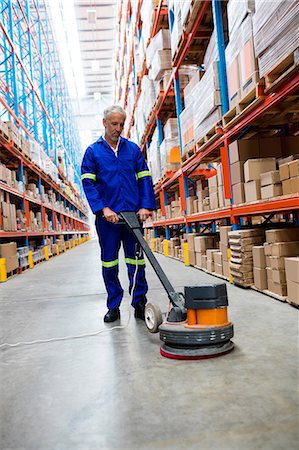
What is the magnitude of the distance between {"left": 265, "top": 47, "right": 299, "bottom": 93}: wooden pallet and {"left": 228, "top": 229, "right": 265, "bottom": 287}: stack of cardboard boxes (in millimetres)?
1480

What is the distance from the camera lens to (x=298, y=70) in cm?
308

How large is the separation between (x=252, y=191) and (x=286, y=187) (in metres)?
0.63

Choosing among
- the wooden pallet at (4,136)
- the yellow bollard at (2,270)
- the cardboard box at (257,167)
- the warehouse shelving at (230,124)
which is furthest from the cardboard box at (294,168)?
the wooden pallet at (4,136)

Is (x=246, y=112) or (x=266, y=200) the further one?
(x=246, y=112)

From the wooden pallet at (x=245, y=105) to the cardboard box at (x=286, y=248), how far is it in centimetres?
140

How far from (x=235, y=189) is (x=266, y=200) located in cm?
77

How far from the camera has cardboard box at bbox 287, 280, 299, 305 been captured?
123 inches

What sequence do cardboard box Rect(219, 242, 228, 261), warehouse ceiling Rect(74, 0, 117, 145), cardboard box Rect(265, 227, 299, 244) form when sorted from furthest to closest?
warehouse ceiling Rect(74, 0, 117, 145) → cardboard box Rect(219, 242, 228, 261) → cardboard box Rect(265, 227, 299, 244)

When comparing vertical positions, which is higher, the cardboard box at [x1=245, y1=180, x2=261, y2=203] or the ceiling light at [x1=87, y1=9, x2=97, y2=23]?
the ceiling light at [x1=87, y1=9, x2=97, y2=23]

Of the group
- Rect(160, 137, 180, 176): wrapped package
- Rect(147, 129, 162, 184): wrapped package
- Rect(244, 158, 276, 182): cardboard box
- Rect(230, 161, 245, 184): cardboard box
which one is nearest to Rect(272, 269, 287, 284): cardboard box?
Rect(244, 158, 276, 182): cardboard box

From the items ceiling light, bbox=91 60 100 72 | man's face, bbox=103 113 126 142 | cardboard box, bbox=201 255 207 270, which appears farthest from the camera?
ceiling light, bbox=91 60 100 72

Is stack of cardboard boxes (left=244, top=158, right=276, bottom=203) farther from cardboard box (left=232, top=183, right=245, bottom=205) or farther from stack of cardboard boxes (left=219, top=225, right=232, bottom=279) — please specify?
stack of cardboard boxes (left=219, top=225, right=232, bottom=279)

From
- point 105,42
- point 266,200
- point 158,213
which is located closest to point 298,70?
point 266,200

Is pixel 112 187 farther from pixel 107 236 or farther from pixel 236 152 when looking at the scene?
pixel 236 152
